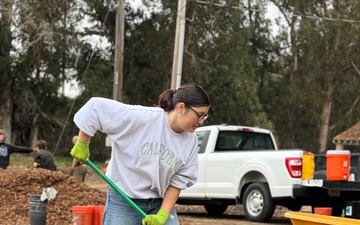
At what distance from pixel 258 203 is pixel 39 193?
13.6 ft

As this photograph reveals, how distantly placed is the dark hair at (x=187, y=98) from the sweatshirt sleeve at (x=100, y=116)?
0.26 m

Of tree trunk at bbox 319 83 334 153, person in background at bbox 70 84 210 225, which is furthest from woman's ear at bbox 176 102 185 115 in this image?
tree trunk at bbox 319 83 334 153

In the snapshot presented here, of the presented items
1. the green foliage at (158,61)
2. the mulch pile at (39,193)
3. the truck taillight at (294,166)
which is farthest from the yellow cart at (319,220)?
the green foliage at (158,61)

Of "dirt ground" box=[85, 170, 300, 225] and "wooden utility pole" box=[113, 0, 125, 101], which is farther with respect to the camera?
"wooden utility pole" box=[113, 0, 125, 101]

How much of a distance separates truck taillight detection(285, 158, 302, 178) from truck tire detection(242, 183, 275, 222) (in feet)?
2.42

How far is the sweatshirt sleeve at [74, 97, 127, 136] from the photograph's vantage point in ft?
14.4

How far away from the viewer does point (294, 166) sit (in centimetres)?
1281

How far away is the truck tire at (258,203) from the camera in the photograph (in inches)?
524

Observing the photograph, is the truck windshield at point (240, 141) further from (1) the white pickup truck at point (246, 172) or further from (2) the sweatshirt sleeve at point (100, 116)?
(2) the sweatshirt sleeve at point (100, 116)

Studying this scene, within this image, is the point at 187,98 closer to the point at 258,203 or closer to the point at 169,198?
the point at 169,198

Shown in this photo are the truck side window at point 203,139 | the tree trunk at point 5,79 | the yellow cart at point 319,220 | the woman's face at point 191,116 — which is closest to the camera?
the woman's face at point 191,116

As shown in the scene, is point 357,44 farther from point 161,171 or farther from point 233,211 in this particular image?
point 161,171

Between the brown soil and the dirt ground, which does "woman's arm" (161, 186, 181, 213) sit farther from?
the dirt ground

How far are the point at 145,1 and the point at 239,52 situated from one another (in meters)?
5.57
